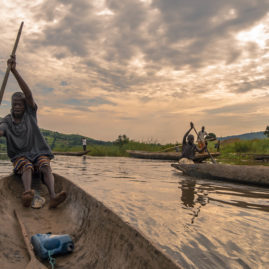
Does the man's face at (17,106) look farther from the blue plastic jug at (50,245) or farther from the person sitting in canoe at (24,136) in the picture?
the blue plastic jug at (50,245)

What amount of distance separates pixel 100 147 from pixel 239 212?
59.5ft

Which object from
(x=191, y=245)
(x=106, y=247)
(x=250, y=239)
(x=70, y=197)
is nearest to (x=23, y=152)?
(x=70, y=197)

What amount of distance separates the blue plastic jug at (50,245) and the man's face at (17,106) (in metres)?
1.91

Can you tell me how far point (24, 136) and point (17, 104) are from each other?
432 millimetres

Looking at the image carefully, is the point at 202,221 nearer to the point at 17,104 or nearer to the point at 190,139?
the point at 17,104

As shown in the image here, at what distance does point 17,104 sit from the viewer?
3.33 metres

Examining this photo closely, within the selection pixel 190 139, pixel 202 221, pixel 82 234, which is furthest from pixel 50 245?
pixel 190 139

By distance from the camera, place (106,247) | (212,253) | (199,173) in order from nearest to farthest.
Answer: (106,247), (212,253), (199,173)

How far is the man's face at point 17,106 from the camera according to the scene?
332 centimetres

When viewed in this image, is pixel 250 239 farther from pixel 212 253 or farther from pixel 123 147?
pixel 123 147

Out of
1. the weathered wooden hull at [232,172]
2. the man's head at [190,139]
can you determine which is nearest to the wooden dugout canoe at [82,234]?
the weathered wooden hull at [232,172]

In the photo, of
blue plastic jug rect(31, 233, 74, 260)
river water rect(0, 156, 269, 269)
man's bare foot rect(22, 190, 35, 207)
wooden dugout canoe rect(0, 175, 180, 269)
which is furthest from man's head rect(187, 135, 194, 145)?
blue plastic jug rect(31, 233, 74, 260)

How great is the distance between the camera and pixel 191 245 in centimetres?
231

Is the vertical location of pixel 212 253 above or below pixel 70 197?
below
